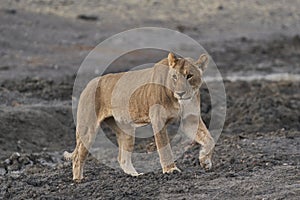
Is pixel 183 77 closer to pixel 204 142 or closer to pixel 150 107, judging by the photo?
pixel 150 107

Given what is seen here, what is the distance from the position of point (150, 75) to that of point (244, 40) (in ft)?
66.1

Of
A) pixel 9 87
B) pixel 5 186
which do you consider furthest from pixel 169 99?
pixel 9 87

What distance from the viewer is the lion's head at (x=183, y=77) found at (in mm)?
8695

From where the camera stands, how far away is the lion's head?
870 centimetres

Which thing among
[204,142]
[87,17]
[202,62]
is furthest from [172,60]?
[87,17]

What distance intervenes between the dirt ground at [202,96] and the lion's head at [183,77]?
80 centimetres

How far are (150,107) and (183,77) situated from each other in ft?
1.50

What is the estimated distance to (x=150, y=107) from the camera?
8984 mm

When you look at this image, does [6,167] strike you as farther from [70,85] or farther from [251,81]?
[251,81]

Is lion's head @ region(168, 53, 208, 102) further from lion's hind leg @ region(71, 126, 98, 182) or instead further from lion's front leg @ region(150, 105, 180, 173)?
lion's hind leg @ region(71, 126, 98, 182)


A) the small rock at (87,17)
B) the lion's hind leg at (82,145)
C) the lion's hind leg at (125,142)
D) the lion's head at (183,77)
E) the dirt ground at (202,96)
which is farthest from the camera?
the small rock at (87,17)

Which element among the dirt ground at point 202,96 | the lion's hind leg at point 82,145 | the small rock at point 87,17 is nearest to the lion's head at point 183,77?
the dirt ground at point 202,96

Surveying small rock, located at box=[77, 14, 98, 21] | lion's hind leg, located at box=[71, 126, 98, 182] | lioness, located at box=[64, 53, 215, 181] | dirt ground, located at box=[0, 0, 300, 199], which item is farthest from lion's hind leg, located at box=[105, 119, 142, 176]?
small rock, located at box=[77, 14, 98, 21]

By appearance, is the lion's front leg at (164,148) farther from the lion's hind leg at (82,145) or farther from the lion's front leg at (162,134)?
the lion's hind leg at (82,145)
